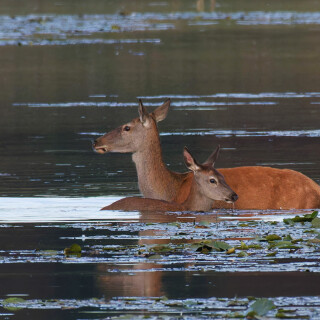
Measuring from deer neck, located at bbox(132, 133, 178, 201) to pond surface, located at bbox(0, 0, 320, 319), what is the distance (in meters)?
0.53

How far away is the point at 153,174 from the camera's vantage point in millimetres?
15680

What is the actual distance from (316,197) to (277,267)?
4.06m

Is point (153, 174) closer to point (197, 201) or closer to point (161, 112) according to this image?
point (161, 112)

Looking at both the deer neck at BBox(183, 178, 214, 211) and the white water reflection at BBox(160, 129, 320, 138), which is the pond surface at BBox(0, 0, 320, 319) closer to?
the white water reflection at BBox(160, 129, 320, 138)

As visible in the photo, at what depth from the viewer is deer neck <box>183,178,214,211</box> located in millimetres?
14672

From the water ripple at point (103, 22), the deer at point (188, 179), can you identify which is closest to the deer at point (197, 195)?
the deer at point (188, 179)

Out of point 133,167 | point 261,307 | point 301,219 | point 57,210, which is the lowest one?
point 261,307

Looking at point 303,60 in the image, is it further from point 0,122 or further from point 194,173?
point 194,173

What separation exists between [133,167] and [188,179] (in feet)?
11.6

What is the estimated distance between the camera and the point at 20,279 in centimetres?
1084

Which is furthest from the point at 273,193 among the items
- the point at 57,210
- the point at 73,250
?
the point at 73,250

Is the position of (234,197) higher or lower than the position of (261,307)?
higher

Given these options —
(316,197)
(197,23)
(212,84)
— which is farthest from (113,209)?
(197,23)

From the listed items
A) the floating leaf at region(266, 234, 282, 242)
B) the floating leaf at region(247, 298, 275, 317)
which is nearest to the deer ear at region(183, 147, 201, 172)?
→ the floating leaf at region(266, 234, 282, 242)
